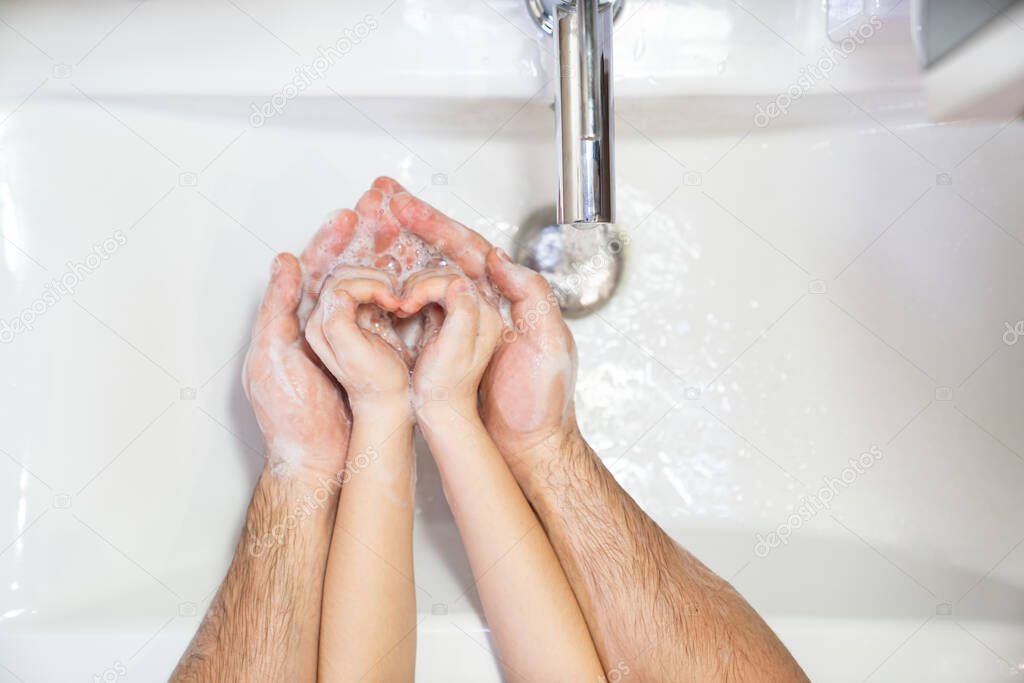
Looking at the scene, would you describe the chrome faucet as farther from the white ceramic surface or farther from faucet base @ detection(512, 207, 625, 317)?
faucet base @ detection(512, 207, 625, 317)

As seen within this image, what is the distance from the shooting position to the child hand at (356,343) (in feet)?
2.37

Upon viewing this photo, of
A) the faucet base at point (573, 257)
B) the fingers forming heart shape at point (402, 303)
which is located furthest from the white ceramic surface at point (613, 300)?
the fingers forming heart shape at point (402, 303)

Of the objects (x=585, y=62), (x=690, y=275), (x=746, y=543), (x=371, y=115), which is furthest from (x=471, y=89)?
(x=746, y=543)

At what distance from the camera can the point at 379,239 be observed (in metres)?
0.84

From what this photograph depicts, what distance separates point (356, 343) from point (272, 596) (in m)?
0.24

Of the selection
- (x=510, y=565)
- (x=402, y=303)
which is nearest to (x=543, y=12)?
(x=402, y=303)

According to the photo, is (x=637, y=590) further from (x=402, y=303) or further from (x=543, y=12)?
(x=543, y=12)

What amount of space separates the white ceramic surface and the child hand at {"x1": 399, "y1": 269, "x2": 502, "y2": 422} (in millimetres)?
176

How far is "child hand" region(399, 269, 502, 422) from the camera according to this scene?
0.74 m

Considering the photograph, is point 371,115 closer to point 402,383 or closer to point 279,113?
point 279,113

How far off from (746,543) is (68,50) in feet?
2.94

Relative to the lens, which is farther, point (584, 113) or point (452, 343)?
point (452, 343)

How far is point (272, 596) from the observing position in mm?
723

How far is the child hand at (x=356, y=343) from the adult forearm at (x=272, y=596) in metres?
0.11
